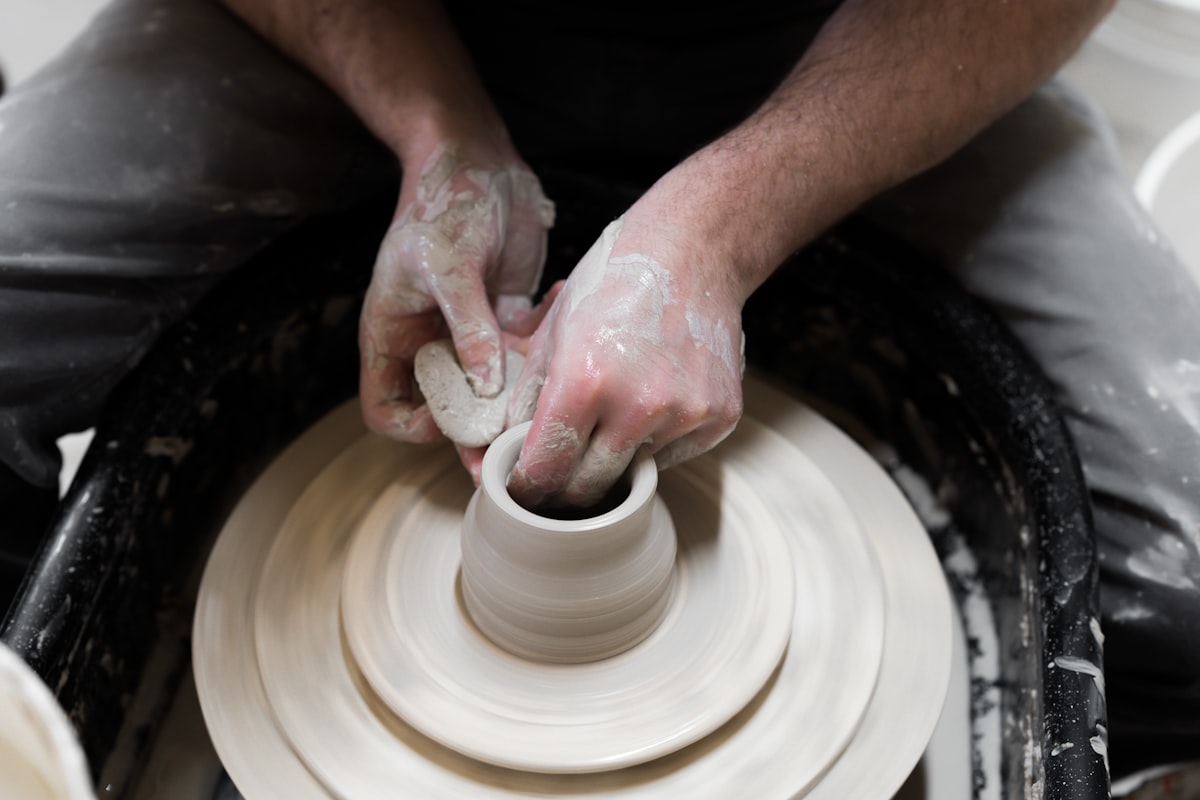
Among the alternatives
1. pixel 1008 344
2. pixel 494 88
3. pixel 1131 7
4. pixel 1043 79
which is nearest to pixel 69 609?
pixel 494 88

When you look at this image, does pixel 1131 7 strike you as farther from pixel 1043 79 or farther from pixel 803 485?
pixel 803 485

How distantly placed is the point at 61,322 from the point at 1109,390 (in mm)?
1194

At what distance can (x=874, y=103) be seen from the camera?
1095 mm

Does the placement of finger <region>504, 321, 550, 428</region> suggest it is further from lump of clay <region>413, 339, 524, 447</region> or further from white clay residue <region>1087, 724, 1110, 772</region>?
white clay residue <region>1087, 724, 1110, 772</region>

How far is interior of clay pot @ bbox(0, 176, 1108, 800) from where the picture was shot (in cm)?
94

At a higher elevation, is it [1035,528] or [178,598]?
[1035,528]

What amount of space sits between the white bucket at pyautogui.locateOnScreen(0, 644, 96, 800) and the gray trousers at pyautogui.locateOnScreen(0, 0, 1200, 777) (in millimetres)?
501

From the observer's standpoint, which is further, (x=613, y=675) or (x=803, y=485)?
(x=803, y=485)

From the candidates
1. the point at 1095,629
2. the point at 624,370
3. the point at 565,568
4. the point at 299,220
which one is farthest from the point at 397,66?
the point at 1095,629

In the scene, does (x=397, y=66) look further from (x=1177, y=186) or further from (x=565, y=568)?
(x=1177, y=186)

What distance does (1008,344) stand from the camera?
118 centimetres

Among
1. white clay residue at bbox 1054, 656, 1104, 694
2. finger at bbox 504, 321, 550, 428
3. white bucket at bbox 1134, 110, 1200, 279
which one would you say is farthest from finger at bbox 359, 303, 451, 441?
white bucket at bbox 1134, 110, 1200, 279

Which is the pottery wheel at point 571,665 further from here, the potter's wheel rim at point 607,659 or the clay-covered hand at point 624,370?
the clay-covered hand at point 624,370

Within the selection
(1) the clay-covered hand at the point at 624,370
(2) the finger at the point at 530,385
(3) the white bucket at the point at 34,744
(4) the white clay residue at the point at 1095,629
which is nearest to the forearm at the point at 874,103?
(1) the clay-covered hand at the point at 624,370
